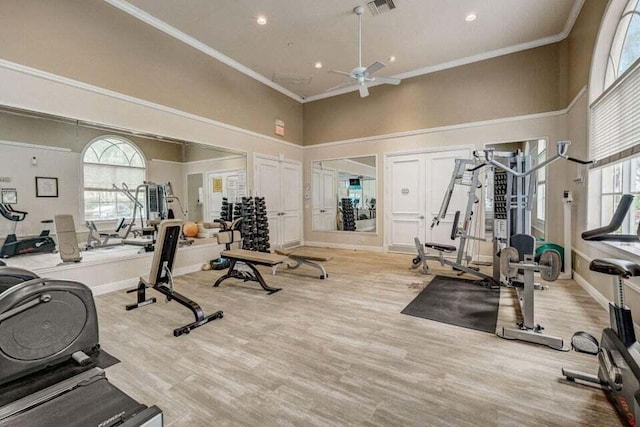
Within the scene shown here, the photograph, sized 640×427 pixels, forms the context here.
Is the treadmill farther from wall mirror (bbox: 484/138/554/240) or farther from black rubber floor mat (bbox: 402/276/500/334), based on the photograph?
wall mirror (bbox: 484/138/554/240)

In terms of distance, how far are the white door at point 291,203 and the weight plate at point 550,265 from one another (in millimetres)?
5725

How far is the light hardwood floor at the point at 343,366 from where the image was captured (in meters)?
1.75

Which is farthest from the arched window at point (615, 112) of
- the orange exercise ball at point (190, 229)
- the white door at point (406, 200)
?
the orange exercise ball at point (190, 229)

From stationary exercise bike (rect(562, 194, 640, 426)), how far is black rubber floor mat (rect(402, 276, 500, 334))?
0.98 m

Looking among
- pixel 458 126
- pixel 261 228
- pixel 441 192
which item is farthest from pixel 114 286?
pixel 458 126

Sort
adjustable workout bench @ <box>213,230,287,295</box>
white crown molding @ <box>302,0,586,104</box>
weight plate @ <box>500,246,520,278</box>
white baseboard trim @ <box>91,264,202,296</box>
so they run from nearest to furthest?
1. weight plate @ <box>500,246,520,278</box>
2. white baseboard trim @ <box>91,264,202,296</box>
3. adjustable workout bench @ <box>213,230,287,295</box>
4. white crown molding @ <box>302,0,586,104</box>

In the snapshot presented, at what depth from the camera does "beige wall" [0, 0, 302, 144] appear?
3373mm

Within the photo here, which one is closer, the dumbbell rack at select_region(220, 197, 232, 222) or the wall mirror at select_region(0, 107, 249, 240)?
the wall mirror at select_region(0, 107, 249, 240)

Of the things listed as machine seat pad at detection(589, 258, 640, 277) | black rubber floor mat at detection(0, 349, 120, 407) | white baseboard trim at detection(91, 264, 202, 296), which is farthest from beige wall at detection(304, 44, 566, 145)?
black rubber floor mat at detection(0, 349, 120, 407)

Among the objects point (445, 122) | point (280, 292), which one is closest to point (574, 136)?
point (445, 122)

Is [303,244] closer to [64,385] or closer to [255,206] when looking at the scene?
[255,206]

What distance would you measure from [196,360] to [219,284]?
2.12 metres

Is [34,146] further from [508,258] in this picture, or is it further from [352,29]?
[508,258]

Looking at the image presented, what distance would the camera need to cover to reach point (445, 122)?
20.4ft
